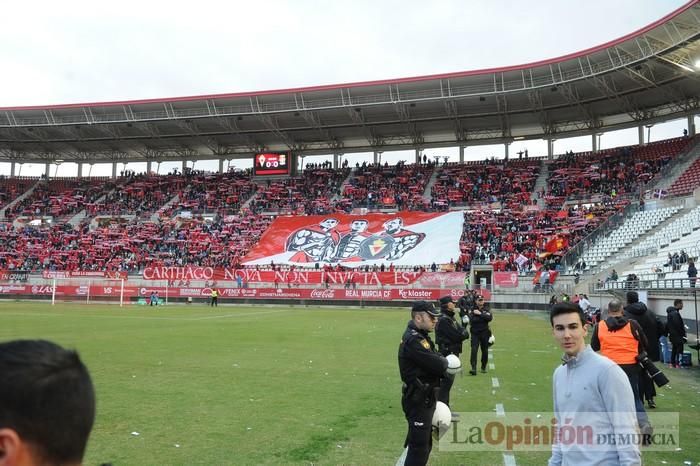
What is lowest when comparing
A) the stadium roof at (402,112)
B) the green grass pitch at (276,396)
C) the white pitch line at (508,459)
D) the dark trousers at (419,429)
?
the white pitch line at (508,459)

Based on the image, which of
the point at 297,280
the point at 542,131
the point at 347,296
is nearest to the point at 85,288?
the point at 297,280

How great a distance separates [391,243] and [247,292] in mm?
13571

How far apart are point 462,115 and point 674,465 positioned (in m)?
49.4

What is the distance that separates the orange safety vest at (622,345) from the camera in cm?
771

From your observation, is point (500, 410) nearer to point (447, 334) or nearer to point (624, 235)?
point (447, 334)

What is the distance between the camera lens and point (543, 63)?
44.5m

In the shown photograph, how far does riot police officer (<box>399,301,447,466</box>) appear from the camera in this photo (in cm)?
548

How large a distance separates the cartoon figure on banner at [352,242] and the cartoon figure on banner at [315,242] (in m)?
0.67

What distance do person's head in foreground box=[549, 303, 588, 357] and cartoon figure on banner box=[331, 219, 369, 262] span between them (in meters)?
43.3

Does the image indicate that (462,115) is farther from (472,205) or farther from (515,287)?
(515,287)

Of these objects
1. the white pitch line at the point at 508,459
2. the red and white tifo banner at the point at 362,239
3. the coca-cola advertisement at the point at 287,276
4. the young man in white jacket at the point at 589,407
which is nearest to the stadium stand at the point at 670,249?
the coca-cola advertisement at the point at 287,276

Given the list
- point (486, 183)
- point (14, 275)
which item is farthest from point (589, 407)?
point (14, 275)

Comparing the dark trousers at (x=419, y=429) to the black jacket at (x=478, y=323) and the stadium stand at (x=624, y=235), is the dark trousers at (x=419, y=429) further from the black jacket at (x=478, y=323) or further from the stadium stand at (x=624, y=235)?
the stadium stand at (x=624, y=235)

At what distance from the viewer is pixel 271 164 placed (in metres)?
63.2
